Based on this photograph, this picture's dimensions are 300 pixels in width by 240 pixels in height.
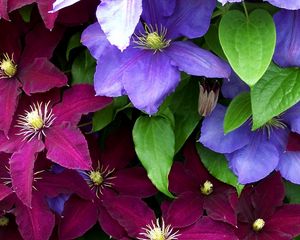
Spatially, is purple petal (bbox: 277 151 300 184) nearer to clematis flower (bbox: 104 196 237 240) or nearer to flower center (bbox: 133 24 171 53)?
clematis flower (bbox: 104 196 237 240)

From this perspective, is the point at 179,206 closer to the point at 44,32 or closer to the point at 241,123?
the point at 241,123

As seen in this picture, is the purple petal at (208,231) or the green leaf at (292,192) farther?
the green leaf at (292,192)

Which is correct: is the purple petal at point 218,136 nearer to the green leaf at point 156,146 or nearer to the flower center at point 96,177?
the green leaf at point 156,146

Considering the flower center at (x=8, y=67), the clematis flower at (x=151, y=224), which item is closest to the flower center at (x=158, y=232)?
the clematis flower at (x=151, y=224)

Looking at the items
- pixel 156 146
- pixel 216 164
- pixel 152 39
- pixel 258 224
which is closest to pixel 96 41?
pixel 152 39

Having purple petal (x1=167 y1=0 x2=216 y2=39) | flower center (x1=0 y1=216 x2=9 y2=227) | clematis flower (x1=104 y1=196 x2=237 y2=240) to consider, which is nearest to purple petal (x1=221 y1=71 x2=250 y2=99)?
purple petal (x1=167 y1=0 x2=216 y2=39)

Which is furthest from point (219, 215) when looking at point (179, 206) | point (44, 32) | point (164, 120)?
point (44, 32)
